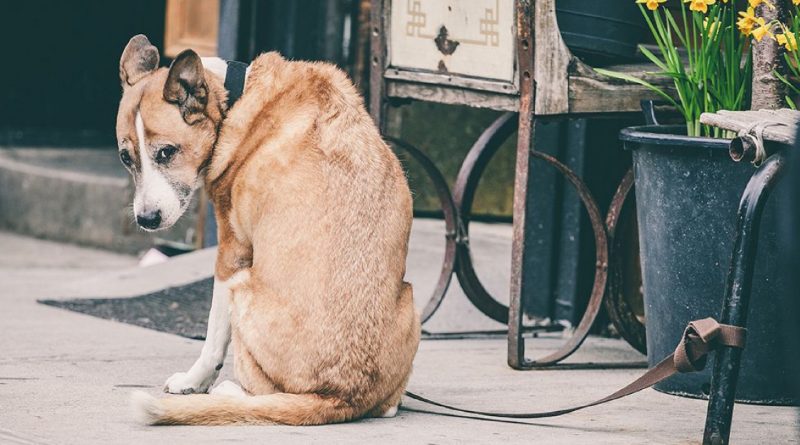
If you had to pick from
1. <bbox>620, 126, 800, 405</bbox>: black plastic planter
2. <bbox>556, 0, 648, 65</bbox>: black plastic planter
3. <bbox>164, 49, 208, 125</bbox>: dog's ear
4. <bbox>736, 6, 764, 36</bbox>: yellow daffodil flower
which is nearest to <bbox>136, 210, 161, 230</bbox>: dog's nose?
<bbox>164, 49, 208, 125</bbox>: dog's ear

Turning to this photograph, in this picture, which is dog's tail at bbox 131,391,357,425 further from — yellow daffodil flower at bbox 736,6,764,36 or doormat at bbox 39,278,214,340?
doormat at bbox 39,278,214,340

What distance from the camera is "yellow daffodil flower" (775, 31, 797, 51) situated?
4070 mm

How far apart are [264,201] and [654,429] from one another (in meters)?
1.30

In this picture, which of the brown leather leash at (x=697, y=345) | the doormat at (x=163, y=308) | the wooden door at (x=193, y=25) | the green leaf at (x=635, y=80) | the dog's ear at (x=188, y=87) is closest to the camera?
the brown leather leash at (x=697, y=345)

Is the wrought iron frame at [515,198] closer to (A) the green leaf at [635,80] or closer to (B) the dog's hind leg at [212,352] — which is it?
(A) the green leaf at [635,80]

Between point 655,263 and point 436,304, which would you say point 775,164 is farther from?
point 436,304

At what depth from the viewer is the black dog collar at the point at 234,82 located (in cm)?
418

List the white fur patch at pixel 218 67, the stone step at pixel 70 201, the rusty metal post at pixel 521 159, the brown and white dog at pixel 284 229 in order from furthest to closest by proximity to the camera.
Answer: the stone step at pixel 70 201 → the rusty metal post at pixel 521 159 → the white fur patch at pixel 218 67 → the brown and white dog at pixel 284 229

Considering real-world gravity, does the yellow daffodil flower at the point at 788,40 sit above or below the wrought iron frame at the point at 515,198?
above

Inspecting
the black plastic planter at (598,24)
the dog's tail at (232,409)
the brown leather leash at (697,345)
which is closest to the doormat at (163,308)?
the dog's tail at (232,409)

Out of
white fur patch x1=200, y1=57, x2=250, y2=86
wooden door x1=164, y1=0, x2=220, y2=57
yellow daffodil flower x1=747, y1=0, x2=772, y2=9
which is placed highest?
wooden door x1=164, y1=0, x2=220, y2=57

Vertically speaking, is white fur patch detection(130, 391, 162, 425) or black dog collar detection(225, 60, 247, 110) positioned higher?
black dog collar detection(225, 60, 247, 110)

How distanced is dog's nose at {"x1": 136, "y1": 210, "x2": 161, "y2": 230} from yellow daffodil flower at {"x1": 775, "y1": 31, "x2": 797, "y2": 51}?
6.24 ft

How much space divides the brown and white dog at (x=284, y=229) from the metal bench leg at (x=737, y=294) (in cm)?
89
